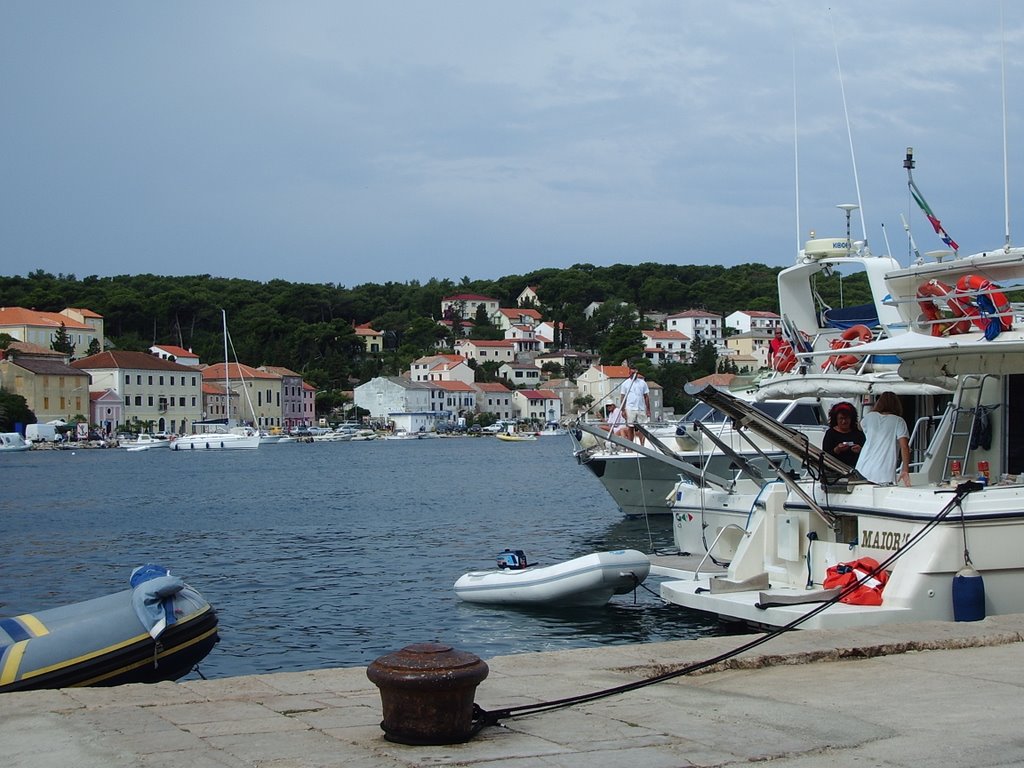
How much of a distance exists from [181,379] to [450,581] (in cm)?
12690

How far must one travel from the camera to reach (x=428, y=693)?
6188mm

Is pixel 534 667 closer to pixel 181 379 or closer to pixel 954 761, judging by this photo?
pixel 954 761

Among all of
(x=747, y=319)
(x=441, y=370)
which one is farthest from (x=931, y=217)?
(x=747, y=319)

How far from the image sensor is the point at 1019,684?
7.64 meters

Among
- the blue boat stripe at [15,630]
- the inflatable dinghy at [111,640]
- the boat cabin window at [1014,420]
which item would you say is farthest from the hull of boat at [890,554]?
the blue boat stripe at [15,630]

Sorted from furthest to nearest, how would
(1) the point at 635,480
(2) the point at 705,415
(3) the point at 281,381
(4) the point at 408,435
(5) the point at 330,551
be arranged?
(4) the point at 408,435 → (3) the point at 281,381 → (1) the point at 635,480 → (5) the point at 330,551 → (2) the point at 705,415

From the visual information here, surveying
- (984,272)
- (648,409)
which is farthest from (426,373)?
(984,272)

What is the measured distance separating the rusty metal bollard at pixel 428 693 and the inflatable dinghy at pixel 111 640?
5.32 meters

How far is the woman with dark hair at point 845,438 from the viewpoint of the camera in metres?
14.0

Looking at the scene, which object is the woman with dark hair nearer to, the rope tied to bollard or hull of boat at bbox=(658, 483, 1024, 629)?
hull of boat at bbox=(658, 483, 1024, 629)

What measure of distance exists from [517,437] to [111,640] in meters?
139

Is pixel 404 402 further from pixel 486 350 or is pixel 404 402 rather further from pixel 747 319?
pixel 747 319

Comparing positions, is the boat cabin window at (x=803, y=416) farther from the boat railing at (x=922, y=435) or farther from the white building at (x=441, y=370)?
the white building at (x=441, y=370)

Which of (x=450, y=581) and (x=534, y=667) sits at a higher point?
(x=534, y=667)
